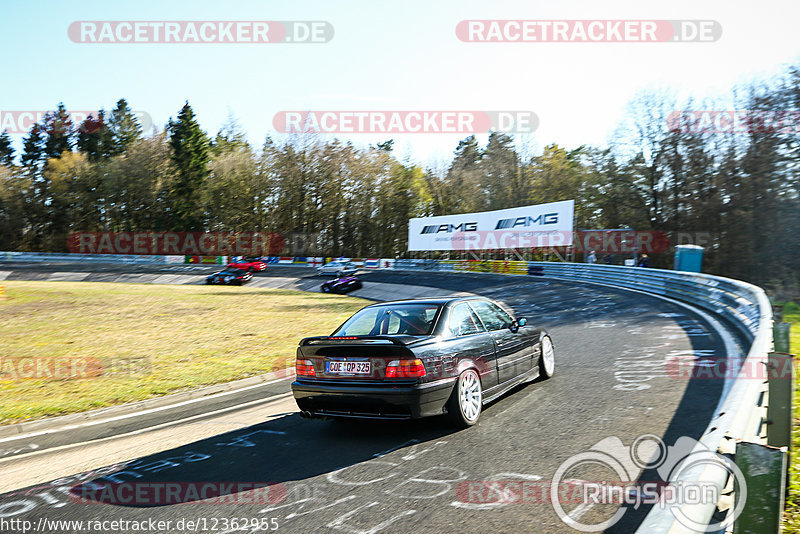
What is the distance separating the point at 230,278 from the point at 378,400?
34243 mm

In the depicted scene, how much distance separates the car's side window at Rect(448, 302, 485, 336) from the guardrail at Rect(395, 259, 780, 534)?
8.47 ft

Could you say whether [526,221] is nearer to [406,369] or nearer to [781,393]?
[406,369]

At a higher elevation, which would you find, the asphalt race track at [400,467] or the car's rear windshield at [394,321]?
the car's rear windshield at [394,321]

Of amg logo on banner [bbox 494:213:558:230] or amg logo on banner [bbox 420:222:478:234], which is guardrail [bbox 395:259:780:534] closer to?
amg logo on banner [bbox 494:213:558:230]

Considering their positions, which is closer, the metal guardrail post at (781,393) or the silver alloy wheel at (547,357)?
the metal guardrail post at (781,393)

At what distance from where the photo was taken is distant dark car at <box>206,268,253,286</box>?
3784 cm

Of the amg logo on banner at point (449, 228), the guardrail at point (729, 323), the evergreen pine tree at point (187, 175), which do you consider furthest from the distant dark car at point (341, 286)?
the evergreen pine tree at point (187, 175)

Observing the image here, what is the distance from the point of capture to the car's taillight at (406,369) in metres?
5.55

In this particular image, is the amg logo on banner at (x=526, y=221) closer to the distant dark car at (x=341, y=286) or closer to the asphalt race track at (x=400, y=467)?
the distant dark car at (x=341, y=286)

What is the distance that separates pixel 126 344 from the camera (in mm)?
12953

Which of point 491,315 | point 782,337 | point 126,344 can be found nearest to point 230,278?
point 126,344

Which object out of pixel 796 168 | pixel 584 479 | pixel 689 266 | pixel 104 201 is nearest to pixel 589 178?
pixel 796 168

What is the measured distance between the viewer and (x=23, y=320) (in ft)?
51.8

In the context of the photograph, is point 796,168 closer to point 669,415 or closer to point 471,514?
point 669,415
